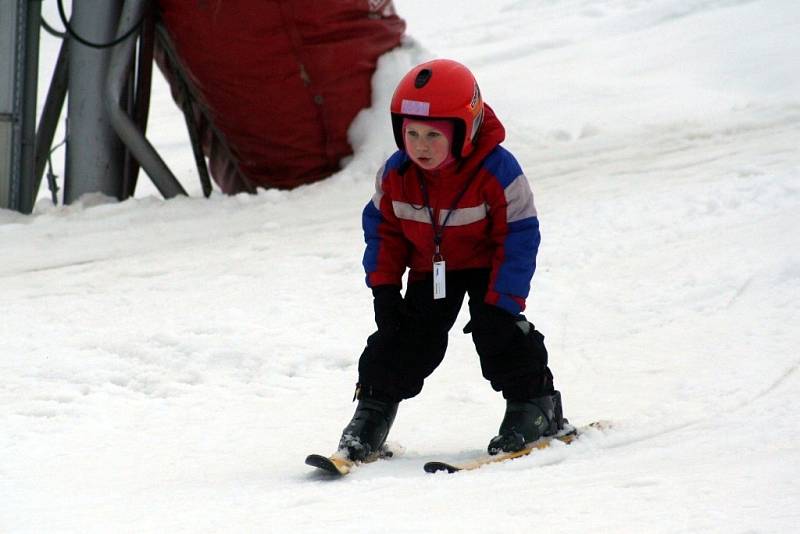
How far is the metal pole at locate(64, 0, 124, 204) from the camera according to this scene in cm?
760

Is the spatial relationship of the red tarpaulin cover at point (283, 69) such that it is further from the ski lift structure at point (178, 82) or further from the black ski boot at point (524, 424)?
the black ski boot at point (524, 424)

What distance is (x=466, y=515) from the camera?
285cm

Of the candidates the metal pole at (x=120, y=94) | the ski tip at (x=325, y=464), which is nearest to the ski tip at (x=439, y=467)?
the ski tip at (x=325, y=464)

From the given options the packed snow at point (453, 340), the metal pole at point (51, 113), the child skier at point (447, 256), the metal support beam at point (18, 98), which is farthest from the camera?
the metal pole at point (51, 113)

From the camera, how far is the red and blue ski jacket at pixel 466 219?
3551mm

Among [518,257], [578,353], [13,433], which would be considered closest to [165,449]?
[13,433]

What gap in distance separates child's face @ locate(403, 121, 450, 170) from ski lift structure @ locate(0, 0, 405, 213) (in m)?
3.95

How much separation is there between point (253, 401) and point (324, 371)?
17.4 inches

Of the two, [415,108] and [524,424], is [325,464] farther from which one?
[415,108]

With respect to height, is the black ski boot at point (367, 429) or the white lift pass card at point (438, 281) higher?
the white lift pass card at point (438, 281)

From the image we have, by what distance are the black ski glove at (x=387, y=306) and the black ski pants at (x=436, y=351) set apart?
0.03m

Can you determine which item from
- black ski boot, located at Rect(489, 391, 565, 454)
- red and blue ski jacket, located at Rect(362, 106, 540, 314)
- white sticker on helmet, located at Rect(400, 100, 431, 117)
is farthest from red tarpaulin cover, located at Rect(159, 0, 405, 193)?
black ski boot, located at Rect(489, 391, 565, 454)

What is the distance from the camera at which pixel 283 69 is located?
7457 mm

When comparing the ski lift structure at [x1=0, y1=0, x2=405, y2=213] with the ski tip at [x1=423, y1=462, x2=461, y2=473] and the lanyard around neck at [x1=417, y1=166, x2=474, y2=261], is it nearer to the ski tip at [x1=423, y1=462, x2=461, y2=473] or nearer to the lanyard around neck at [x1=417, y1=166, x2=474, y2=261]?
the lanyard around neck at [x1=417, y1=166, x2=474, y2=261]
